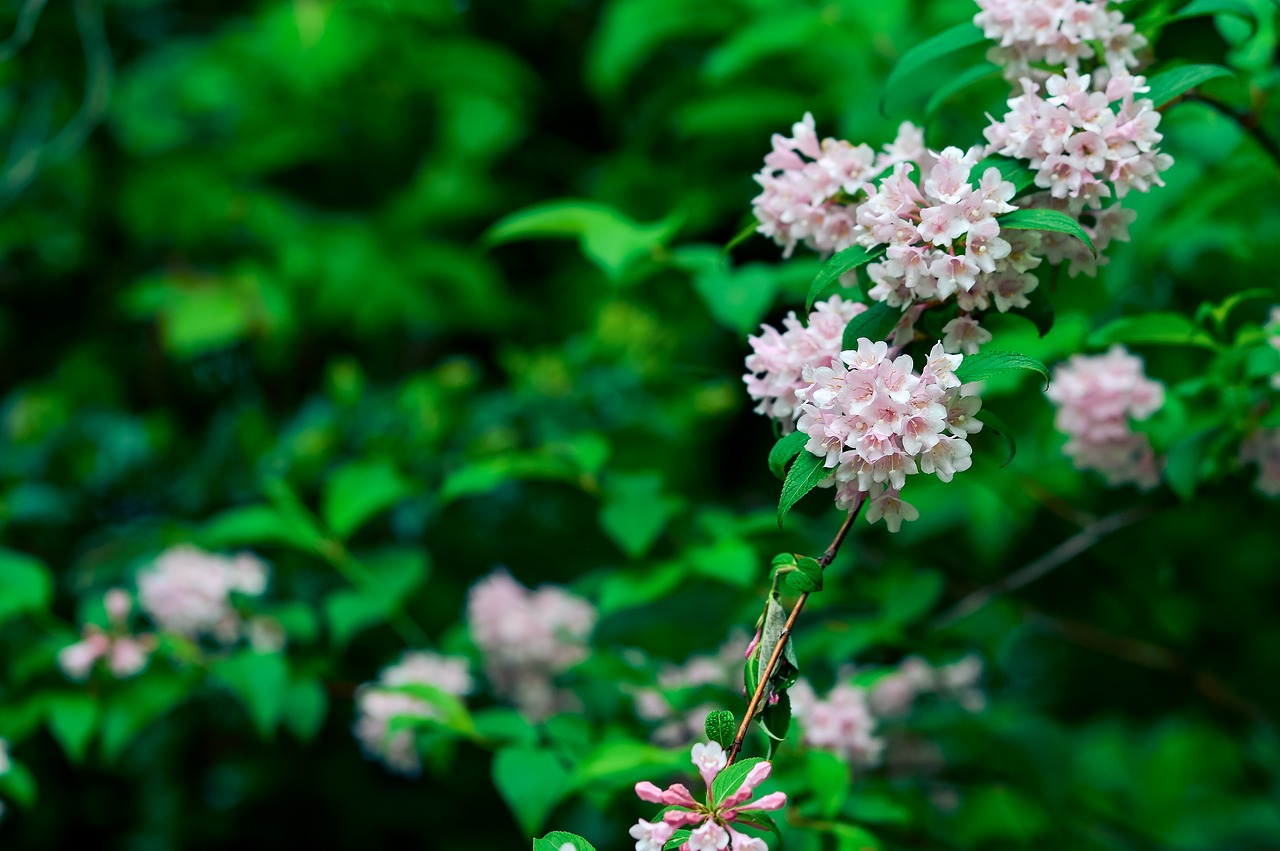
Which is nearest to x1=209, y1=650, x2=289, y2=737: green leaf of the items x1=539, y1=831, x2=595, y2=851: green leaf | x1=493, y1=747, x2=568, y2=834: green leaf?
x1=493, y1=747, x2=568, y2=834: green leaf

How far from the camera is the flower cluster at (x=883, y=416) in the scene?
701 mm

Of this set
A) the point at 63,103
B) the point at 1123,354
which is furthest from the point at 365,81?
the point at 1123,354

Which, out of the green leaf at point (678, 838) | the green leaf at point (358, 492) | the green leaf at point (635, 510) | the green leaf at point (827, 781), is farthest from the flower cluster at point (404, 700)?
the green leaf at point (678, 838)

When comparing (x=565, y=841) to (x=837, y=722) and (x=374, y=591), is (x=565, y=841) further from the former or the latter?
(x=374, y=591)

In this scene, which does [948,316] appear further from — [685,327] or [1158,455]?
[685,327]

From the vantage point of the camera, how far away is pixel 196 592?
1.68 m

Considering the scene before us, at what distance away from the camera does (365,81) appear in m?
2.71

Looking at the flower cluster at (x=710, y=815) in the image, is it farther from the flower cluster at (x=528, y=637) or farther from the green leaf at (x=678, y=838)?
the flower cluster at (x=528, y=637)

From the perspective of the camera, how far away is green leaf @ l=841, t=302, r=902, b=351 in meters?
0.79

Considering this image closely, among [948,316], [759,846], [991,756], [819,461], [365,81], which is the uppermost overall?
[365,81]

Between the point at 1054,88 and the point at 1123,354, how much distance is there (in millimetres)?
548

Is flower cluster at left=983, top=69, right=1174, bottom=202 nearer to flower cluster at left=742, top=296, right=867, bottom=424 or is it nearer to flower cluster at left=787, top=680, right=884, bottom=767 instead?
flower cluster at left=742, top=296, right=867, bottom=424

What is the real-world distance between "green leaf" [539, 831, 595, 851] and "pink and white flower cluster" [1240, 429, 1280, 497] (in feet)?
2.95

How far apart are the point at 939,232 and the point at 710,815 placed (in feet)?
1.44
